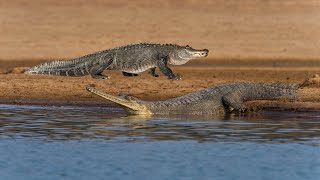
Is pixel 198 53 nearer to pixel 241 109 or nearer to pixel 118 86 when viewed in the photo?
pixel 118 86

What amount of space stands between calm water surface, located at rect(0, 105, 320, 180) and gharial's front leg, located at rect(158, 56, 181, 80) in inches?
189

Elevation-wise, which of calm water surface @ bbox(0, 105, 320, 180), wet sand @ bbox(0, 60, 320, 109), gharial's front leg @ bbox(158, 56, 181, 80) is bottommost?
calm water surface @ bbox(0, 105, 320, 180)

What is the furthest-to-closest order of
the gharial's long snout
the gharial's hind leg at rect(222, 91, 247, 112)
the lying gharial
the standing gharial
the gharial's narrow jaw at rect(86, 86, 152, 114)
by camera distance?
the gharial's long snout, the standing gharial, the gharial's hind leg at rect(222, 91, 247, 112), the lying gharial, the gharial's narrow jaw at rect(86, 86, 152, 114)

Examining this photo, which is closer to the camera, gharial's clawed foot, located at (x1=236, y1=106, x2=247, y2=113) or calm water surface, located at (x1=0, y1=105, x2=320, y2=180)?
calm water surface, located at (x1=0, y1=105, x2=320, y2=180)

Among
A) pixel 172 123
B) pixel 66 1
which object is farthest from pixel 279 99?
pixel 66 1

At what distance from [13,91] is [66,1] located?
15.9m

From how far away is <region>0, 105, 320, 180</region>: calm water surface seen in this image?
11266 mm

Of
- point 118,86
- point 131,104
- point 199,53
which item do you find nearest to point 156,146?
point 131,104

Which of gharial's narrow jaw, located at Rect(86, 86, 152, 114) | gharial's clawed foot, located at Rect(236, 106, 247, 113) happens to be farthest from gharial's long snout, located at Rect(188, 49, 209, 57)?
gharial's narrow jaw, located at Rect(86, 86, 152, 114)

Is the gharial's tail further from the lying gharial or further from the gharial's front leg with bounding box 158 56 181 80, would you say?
the lying gharial

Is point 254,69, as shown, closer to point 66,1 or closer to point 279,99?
point 279,99

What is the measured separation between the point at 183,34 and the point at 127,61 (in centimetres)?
911

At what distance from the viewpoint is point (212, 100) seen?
1756cm

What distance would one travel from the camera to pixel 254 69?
85.7ft
